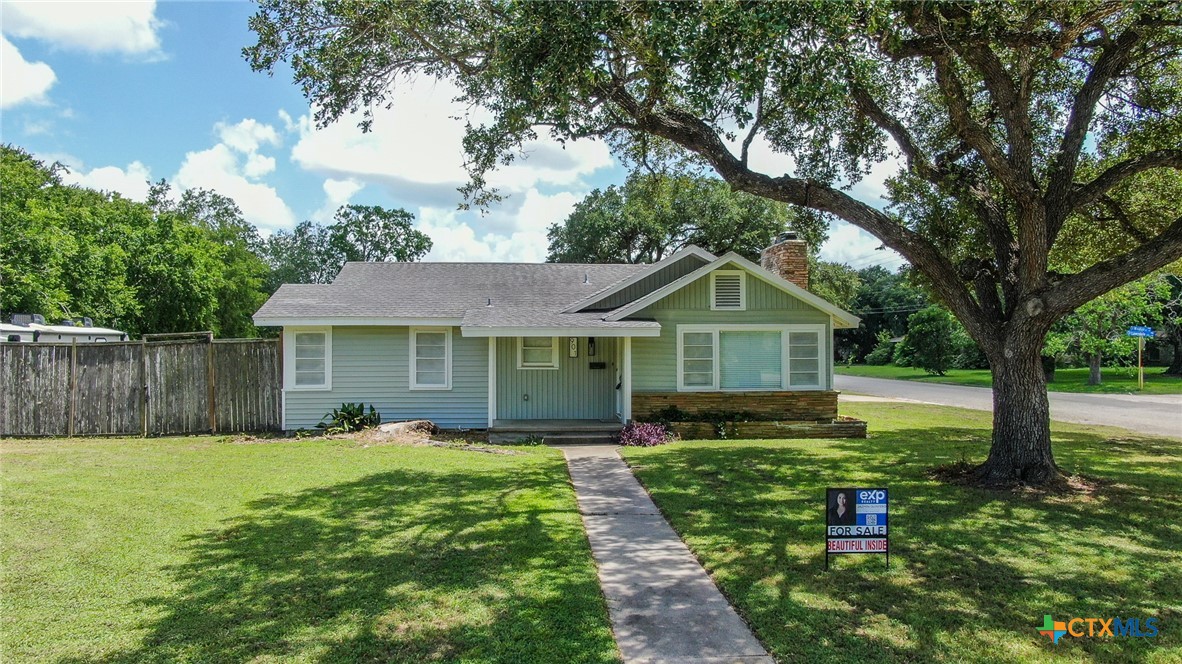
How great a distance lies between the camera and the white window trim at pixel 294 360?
45.7 feet

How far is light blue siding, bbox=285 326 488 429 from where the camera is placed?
14219 mm

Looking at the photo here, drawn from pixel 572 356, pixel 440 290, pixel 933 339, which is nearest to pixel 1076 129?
pixel 572 356

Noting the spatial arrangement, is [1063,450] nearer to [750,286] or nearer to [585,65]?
[750,286]

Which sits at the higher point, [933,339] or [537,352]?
A: [933,339]

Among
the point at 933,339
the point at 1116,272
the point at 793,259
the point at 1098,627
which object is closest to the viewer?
the point at 1098,627

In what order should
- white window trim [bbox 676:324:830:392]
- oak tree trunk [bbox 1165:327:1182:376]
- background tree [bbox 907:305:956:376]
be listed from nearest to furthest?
1. white window trim [bbox 676:324:830:392]
2. oak tree trunk [bbox 1165:327:1182:376]
3. background tree [bbox 907:305:956:376]

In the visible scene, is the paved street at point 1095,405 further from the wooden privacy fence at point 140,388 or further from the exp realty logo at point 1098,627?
the wooden privacy fence at point 140,388

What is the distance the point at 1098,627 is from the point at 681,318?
10.3m

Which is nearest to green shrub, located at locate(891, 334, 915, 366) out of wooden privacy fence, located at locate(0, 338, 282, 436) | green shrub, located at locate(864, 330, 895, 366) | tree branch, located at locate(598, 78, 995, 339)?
green shrub, located at locate(864, 330, 895, 366)

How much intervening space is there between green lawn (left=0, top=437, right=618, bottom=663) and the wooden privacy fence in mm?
3858

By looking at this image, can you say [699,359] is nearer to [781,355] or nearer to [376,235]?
[781,355]

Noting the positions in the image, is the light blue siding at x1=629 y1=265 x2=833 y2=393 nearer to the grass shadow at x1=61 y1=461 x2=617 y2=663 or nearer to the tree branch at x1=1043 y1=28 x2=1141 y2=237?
the tree branch at x1=1043 y1=28 x2=1141 y2=237

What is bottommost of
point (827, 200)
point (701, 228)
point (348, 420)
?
point (348, 420)

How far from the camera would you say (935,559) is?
222 inches
